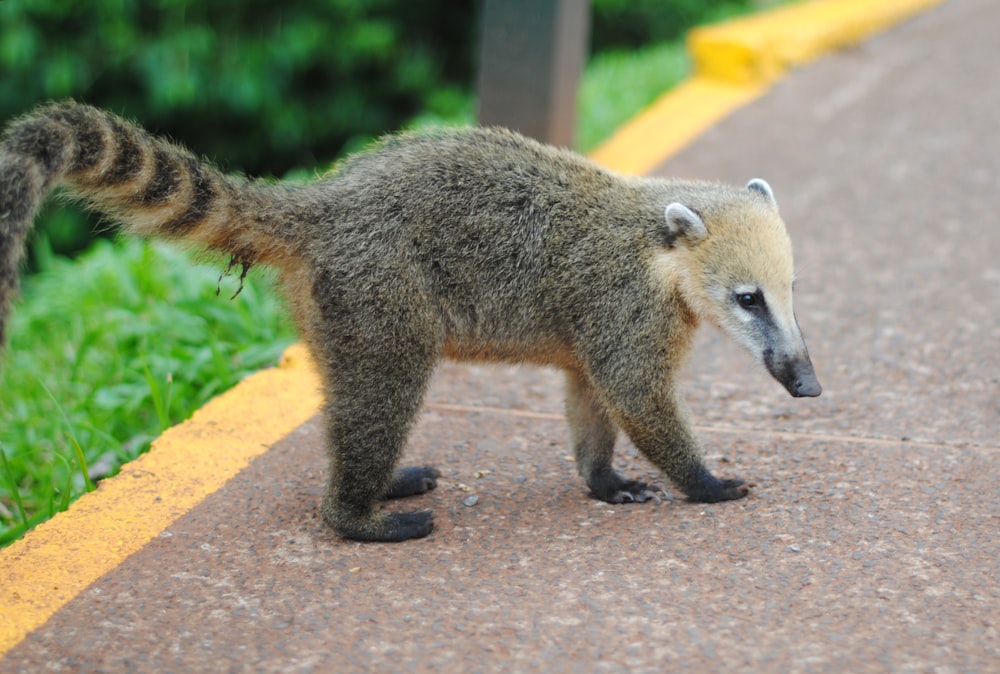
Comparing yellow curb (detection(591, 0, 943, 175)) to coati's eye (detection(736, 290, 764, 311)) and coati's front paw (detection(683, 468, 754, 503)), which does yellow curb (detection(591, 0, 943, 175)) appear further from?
coati's front paw (detection(683, 468, 754, 503))

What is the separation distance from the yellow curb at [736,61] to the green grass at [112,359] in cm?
234

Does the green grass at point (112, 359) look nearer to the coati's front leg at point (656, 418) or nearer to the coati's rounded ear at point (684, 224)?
the coati's front leg at point (656, 418)

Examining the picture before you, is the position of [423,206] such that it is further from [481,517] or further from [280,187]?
[481,517]

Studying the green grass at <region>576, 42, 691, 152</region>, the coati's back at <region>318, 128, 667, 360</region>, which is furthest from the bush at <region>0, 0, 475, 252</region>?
the coati's back at <region>318, 128, 667, 360</region>

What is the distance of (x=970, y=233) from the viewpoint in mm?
6066

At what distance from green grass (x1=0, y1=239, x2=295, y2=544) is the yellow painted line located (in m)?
0.17

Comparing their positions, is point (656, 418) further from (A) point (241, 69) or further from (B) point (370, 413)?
(A) point (241, 69)

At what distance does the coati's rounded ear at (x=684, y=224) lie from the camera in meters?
3.71

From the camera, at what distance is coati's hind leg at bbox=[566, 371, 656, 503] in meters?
3.76

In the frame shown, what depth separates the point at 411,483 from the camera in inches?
149

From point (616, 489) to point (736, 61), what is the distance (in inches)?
217

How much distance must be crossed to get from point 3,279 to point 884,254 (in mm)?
4245

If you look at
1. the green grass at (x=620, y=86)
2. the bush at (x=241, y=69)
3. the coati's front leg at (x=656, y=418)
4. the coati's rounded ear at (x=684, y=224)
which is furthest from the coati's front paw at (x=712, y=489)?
the bush at (x=241, y=69)

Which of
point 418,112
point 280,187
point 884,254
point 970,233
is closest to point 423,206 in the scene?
point 280,187
